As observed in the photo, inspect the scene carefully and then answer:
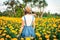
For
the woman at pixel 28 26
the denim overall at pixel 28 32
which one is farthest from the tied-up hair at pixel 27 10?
the denim overall at pixel 28 32

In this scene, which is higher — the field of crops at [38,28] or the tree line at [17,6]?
the tree line at [17,6]

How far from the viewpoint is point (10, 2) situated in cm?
171

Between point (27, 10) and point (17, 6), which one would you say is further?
point (17, 6)

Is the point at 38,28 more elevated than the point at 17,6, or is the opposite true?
the point at 17,6

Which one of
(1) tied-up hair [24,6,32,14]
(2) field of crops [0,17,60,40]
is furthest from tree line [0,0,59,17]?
(1) tied-up hair [24,6,32,14]

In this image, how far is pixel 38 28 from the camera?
1610mm

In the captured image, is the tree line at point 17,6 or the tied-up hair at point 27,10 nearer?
the tied-up hair at point 27,10

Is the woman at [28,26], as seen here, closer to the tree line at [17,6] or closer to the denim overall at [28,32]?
the denim overall at [28,32]

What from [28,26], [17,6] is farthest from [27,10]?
[17,6]

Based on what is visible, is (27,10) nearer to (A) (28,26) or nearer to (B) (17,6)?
(A) (28,26)

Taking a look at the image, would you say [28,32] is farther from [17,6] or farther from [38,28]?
[17,6]

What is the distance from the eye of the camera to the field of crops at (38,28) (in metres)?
1.49

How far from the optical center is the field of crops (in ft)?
4.88

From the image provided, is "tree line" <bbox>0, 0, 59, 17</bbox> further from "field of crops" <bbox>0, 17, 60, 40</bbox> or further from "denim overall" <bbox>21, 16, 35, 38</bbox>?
"denim overall" <bbox>21, 16, 35, 38</bbox>
